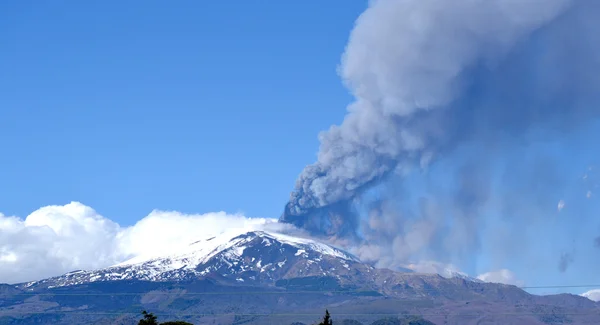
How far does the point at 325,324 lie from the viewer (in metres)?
78.5

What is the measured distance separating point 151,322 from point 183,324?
529cm

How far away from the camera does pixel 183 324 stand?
86.8 metres

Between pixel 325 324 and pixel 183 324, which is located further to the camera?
pixel 183 324

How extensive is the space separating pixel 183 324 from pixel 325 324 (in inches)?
650

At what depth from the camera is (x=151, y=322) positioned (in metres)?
82.2

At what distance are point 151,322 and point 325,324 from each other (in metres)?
17.1

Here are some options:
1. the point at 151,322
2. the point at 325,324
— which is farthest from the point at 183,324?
the point at 325,324

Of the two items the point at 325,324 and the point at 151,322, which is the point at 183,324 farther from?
the point at 325,324
